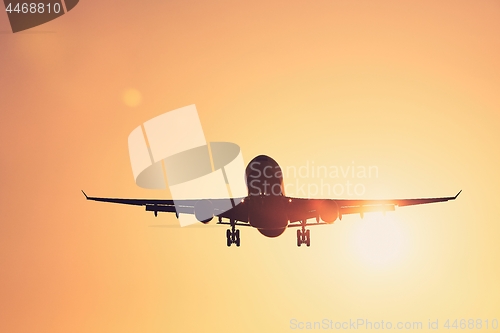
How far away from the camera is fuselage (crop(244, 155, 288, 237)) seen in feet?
192

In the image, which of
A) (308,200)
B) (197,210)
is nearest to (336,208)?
(308,200)

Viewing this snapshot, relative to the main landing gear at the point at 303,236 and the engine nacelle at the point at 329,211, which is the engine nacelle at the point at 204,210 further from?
the engine nacelle at the point at 329,211

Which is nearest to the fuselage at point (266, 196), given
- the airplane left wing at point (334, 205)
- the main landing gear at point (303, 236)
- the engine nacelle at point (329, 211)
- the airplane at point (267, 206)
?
the airplane at point (267, 206)

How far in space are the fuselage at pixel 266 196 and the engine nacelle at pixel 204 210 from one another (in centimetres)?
516

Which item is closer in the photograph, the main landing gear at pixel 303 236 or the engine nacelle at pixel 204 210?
the engine nacelle at pixel 204 210

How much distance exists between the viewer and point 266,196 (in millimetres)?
58844

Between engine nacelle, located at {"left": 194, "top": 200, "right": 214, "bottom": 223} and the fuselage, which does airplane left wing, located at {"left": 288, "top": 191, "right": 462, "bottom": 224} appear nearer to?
the fuselage

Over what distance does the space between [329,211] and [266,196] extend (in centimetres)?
823

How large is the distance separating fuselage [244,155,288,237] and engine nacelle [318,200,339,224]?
4.89 m

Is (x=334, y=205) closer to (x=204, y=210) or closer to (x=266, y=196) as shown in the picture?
(x=266, y=196)

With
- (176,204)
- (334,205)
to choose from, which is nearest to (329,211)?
(334,205)

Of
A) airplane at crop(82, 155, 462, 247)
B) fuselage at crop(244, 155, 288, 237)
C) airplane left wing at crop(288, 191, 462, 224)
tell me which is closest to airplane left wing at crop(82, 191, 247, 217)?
airplane at crop(82, 155, 462, 247)

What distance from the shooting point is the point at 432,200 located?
6400cm

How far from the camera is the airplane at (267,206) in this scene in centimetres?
5891
